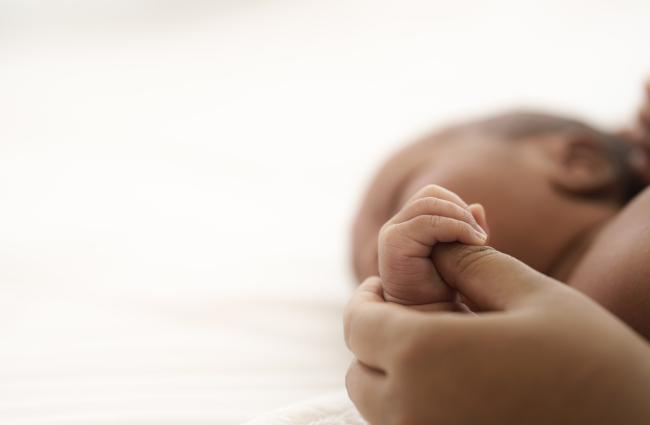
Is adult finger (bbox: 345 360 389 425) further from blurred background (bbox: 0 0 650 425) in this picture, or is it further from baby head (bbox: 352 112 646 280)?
baby head (bbox: 352 112 646 280)

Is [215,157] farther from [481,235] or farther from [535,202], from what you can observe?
[481,235]

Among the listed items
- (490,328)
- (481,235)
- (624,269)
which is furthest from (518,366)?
(624,269)

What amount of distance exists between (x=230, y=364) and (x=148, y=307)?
0.22 meters

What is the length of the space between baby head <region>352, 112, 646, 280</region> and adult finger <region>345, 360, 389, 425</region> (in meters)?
0.34

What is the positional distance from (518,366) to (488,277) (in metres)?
0.09

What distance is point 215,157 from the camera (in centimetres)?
158

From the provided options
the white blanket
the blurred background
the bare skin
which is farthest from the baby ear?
the white blanket

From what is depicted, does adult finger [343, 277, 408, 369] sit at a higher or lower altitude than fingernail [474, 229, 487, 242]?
lower

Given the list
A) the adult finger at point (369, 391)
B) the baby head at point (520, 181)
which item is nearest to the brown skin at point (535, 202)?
the baby head at point (520, 181)

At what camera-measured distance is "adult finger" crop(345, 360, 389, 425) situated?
47 centimetres

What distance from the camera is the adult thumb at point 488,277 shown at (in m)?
0.48

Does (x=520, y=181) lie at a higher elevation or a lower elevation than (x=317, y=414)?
higher

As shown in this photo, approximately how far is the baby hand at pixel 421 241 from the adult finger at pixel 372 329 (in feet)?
0.10

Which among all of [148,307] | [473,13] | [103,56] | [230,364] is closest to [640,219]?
[230,364]
